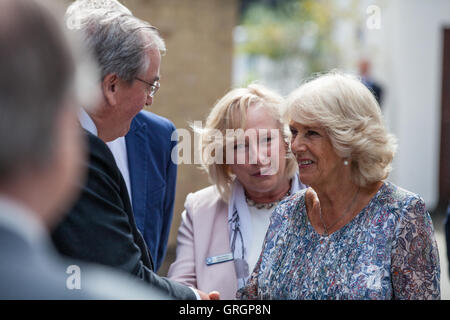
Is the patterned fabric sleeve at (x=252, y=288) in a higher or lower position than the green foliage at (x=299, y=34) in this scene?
lower

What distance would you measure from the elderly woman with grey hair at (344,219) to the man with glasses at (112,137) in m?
0.49

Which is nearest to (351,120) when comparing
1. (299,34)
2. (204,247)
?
(204,247)

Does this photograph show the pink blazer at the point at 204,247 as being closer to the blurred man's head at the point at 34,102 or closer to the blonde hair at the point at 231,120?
the blonde hair at the point at 231,120

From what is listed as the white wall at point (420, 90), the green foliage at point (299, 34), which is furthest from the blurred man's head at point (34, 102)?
the green foliage at point (299, 34)

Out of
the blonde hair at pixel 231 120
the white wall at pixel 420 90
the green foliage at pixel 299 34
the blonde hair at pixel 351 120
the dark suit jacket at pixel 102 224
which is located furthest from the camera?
the green foliage at pixel 299 34

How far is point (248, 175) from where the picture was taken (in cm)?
305

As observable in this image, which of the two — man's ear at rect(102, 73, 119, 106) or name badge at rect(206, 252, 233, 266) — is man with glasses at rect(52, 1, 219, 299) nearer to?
man's ear at rect(102, 73, 119, 106)

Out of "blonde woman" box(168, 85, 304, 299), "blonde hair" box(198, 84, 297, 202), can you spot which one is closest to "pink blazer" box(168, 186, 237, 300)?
"blonde woman" box(168, 85, 304, 299)

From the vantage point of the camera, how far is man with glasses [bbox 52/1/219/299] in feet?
5.79

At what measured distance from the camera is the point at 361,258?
2350 mm

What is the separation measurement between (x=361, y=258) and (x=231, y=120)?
1.08 m

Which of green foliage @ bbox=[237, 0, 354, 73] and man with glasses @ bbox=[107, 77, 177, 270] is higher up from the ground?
green foliage @ bbox=[237, 0, 354, 73]

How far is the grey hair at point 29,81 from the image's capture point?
796mm

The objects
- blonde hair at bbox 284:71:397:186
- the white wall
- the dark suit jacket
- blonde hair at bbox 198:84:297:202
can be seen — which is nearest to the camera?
the dark suit jacket
